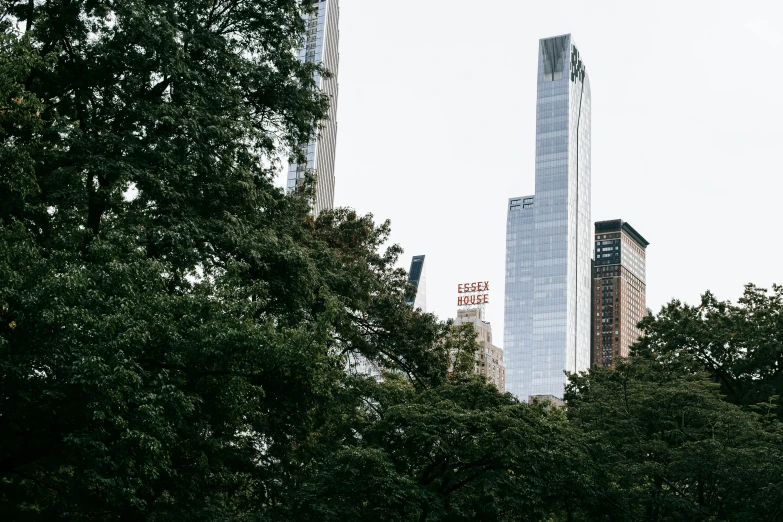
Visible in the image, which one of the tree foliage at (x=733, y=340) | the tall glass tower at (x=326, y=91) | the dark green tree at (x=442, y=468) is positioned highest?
the tall glass tower at (x=326, y=91)

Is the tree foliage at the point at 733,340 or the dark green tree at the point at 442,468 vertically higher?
the tree foliage at the point at 733,340

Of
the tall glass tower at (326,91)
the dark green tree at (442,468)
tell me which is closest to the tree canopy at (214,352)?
the dark green tree at (442,468)

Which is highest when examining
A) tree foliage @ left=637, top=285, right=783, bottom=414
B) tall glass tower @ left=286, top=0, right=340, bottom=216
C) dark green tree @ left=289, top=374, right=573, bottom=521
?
tall glass tower @ left=286, top=0, right=340, bottom=216

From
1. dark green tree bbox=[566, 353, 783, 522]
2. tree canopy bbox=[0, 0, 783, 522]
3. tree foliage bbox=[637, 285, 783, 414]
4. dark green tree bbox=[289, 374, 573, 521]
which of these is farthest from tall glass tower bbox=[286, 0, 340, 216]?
dark green tree bbox=[289, 374, 573, 521]

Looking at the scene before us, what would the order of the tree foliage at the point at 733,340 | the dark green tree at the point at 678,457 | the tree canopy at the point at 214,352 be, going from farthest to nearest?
1. the tree foliage at the point at 733,340
2. the dark green tree at the point at 678,457
3. the tree canopy at the point at 214,352

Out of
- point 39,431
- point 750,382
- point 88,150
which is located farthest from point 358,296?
point 750,382

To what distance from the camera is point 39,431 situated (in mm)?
16812

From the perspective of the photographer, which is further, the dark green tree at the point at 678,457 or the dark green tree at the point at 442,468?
the dark green tree at the point at 678,457

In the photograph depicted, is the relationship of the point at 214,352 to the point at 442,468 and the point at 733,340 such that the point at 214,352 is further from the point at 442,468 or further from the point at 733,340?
the point at 733,340

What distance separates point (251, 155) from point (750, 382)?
24.4 metres

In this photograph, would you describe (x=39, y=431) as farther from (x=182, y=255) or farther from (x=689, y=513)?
(x=689, y=513)

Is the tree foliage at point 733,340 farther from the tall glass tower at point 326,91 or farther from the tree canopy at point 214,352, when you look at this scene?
the tall glass tower at point 326,91

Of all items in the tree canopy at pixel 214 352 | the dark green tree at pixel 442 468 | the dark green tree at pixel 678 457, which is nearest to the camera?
the tree canopy at pixel 214 352

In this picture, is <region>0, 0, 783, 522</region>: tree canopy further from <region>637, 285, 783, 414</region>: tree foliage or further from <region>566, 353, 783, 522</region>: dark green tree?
<region>637, 285, 783, 414</region>: tree foliage
